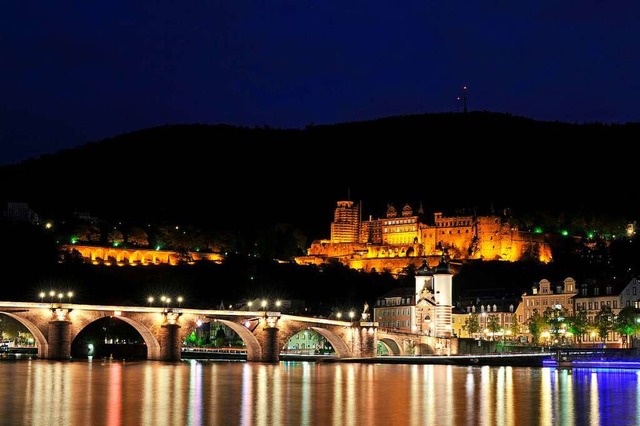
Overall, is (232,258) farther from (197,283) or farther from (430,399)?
(430,399)

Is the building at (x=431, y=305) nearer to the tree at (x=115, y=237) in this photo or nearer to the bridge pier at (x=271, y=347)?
the bridge pier at (x=271, y=347)

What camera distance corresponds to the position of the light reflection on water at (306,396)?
4928 centimetres

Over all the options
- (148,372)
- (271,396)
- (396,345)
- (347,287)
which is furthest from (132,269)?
(271,396)

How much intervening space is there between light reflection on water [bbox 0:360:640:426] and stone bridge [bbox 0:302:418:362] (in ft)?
9.64

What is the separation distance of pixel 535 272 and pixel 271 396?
112 metres

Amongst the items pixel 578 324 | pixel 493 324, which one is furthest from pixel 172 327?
pixel 493 324

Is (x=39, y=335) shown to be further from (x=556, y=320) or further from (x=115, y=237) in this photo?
(x=115, y=237)

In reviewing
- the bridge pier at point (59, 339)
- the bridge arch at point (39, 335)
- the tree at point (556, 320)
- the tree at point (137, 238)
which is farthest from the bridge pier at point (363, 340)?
the tree at point (137, 238)

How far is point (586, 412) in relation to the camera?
53125 millimetres

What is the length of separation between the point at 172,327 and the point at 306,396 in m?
32.6

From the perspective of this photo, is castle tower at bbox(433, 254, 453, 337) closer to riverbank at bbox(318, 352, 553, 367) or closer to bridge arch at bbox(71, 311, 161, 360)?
riverbank at bbox(318, 352, 553, 367)

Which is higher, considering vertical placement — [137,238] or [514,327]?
[137,238]

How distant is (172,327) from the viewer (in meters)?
90.6

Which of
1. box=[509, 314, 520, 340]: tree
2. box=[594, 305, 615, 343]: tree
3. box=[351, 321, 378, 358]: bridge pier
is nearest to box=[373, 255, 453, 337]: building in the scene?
box=[509, 314, 520, 340]: tree
